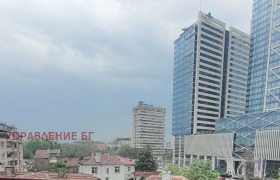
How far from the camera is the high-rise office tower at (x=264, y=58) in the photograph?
28.7 m

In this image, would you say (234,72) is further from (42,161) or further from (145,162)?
(42,161)

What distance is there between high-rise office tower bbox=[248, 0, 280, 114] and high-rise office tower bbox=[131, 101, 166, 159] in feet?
81.1

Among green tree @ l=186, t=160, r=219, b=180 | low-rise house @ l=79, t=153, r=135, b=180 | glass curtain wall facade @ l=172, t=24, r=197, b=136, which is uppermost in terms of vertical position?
glass curtain wall facade @ l=172, t=24, r=197, b=136

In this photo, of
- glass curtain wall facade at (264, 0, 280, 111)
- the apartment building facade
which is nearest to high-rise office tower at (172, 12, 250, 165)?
glass curtain wall facade at (264, 0, 280, 111)

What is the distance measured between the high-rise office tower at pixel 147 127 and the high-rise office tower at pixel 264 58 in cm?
2470

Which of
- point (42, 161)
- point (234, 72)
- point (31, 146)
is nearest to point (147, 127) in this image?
point (234, 72)

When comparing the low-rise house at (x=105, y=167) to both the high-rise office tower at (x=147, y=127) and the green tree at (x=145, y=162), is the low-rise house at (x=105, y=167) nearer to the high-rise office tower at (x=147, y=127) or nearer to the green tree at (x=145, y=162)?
the green tree at (x=145, y=162)

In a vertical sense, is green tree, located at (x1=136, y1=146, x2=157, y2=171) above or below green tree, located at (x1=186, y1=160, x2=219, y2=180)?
below

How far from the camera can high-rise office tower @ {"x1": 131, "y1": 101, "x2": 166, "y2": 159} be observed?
177 feet

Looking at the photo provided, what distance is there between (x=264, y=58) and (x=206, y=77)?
7.79 metres

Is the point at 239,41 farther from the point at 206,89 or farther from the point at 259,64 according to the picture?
the point at 206,89

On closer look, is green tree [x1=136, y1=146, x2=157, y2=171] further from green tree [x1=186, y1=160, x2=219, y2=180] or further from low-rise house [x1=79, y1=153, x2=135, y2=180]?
green tree [x1=186, y1=160, x2=219, y2=180]

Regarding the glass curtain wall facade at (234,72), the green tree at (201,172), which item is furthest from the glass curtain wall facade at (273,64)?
the green tree at (201,172)

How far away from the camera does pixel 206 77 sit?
35594 millimetres
